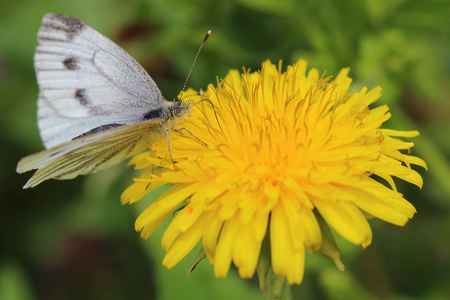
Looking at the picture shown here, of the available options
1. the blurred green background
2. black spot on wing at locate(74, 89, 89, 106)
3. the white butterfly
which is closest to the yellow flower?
the white butterfly

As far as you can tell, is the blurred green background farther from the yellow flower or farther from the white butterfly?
the yellow flower

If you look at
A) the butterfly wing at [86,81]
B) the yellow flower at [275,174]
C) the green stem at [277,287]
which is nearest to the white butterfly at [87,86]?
the butterfly wing at [86,81]

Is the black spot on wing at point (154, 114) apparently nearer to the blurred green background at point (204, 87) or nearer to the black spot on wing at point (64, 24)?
the black spot on wing at point (64, 24)

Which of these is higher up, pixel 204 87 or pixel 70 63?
pixel 70 63

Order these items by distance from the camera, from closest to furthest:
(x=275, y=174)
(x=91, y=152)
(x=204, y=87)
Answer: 1. (x=275, y=174)
2. (x=91, y=152)
3. (x=204, y=87)

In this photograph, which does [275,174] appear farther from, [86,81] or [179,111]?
[86,81]

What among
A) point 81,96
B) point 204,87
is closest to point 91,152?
point 81,96
